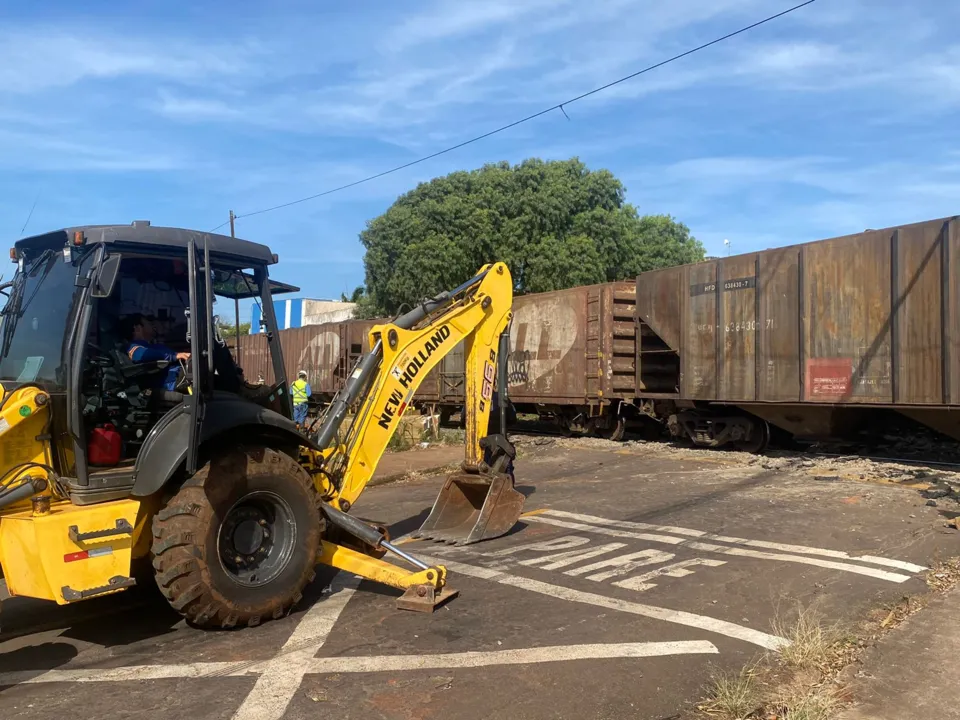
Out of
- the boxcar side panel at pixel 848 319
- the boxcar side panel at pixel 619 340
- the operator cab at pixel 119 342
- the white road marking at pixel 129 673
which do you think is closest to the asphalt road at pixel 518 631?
the white road marking at pixel 129 673

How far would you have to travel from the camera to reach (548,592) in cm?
580

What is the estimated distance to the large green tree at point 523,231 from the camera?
30.5 m

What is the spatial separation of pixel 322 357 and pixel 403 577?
74.4 ft

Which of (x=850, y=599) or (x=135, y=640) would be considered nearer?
(x=135, y=640)

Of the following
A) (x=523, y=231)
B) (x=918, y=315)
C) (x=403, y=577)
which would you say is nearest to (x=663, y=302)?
(x=918, y=315)

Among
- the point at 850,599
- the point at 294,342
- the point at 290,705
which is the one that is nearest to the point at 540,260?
the point at 294,342

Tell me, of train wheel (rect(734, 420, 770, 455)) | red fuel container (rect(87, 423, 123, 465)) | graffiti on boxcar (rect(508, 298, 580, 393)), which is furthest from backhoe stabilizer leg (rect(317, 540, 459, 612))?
graffiti on boxcar (rect(508, 298, 580, 393))

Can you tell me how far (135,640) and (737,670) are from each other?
154 inches

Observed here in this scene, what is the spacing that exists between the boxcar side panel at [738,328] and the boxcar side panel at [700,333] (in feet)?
0.63

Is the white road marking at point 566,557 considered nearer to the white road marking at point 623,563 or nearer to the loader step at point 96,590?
the white road marking at point 623,563

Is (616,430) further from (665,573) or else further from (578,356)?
(665,573)

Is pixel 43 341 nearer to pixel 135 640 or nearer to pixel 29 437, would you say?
pixel 29 437

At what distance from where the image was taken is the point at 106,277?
4.55m

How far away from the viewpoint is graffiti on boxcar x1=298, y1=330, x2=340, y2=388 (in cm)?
2633
